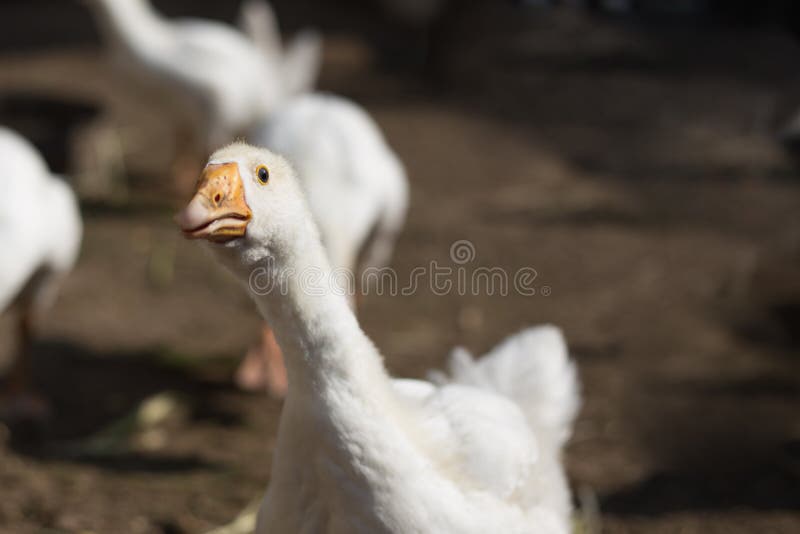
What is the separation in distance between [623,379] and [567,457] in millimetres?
704

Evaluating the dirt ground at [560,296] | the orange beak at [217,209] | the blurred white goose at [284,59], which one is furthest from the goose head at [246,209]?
the blurred white goose at [284,59]

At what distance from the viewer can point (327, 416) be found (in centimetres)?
222

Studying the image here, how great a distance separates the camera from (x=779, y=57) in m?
8.23

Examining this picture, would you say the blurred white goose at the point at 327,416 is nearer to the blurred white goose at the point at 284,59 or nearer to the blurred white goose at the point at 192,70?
the blurred white goose at the point at 192,70

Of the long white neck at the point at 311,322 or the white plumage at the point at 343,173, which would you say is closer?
the long white neck at the point at 311,322

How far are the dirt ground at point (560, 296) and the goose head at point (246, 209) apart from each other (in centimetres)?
189

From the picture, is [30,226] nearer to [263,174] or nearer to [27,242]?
[27,242]

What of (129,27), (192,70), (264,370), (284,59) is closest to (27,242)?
(264,370)

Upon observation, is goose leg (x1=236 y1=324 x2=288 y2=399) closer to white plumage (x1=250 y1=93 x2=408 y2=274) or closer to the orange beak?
white plumage (x1=250 y1=93 x2=408 y2=274)

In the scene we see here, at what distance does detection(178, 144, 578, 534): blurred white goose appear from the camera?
2125mm

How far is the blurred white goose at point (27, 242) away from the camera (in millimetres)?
4043

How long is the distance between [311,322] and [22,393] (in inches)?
108

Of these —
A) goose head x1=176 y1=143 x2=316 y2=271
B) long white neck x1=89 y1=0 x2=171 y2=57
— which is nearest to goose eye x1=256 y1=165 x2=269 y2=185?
goose head x1=176 y1=143 x2=316 y2=271

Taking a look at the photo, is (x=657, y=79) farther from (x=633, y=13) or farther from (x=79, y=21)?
(x=79, y=21)
